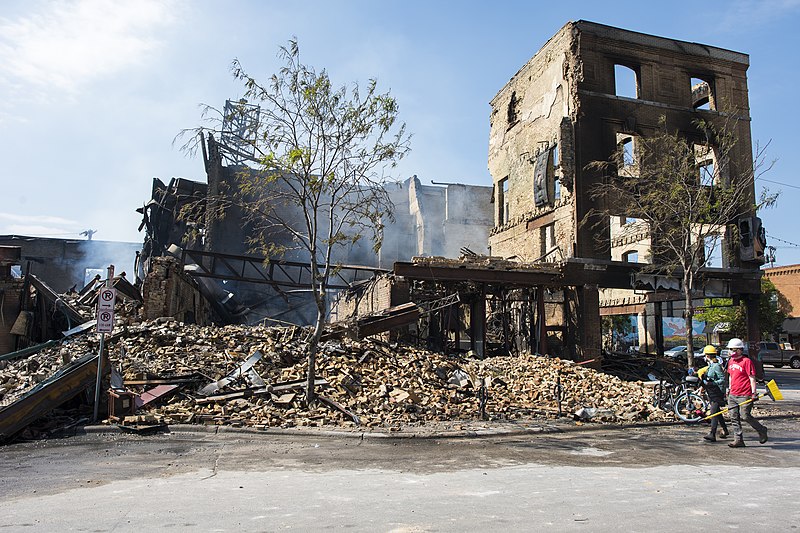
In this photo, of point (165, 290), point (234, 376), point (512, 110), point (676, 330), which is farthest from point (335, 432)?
point (676, 330)

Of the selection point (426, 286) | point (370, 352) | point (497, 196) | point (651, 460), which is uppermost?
point (497, 196)

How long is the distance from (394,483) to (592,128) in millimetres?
21139

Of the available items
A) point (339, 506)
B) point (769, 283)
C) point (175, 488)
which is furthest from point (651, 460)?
point (769, 283)

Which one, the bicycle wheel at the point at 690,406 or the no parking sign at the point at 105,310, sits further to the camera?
the bicycle wheel at the point at 690,406

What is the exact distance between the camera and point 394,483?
21.3ft

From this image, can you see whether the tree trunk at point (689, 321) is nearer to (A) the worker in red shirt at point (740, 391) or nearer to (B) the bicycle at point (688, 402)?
(B) the bicycle at point (688, 402)

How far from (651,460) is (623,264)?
627 inches

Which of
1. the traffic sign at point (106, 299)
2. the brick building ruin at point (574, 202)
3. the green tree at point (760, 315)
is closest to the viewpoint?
the traffic sign at point (106, 299)

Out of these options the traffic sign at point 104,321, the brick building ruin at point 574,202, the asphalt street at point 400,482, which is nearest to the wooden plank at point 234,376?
the asphalt street at point 400,482

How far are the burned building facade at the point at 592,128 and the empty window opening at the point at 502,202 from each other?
25.7 inches

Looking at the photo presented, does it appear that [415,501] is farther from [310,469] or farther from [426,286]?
[426,286]

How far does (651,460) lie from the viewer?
8359 millimetres

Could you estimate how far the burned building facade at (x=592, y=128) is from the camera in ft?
76.5

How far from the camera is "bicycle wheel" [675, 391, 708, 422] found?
12453 mm
